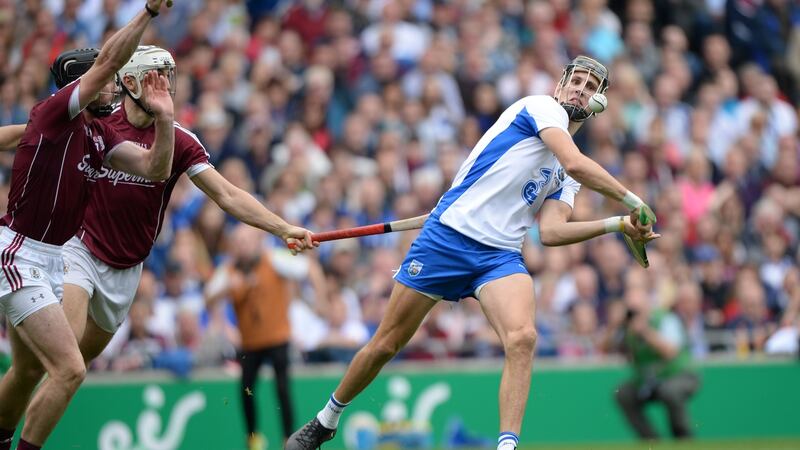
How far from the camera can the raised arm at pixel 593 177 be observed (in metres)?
8.60

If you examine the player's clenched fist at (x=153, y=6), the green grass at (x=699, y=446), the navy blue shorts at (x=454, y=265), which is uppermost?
the player's clenched fist at (x=153, y=6)

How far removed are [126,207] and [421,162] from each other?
26.1 feet

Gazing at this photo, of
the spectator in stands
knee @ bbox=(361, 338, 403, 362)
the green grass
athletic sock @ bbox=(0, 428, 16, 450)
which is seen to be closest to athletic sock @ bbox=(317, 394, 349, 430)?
Answer: knee @ bbox=(361, 338, 403, 362)

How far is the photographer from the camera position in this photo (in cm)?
1520

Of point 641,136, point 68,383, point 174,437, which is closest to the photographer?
point 68,383

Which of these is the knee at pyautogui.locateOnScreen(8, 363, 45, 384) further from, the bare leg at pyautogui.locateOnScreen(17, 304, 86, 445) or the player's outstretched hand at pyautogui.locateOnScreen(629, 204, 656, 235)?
the player's outstretched hand at pyautogui.locateOnScreen(629, 204, 656, 235)

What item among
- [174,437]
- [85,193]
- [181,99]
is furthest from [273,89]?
[85,193]

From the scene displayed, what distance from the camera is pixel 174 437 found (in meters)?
14.5

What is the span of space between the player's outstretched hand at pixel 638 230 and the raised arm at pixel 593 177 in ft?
0.10

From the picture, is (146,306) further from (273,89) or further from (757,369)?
(757,369)

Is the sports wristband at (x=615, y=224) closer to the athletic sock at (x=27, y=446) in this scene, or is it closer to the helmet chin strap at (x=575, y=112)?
the helmet chin strap at (x=575, y=112)

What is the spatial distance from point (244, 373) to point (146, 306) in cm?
189

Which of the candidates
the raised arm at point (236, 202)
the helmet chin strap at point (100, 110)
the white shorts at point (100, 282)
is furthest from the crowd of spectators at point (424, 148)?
the helmet chin strap at point (100, 110)

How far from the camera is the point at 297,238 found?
9633 mm
